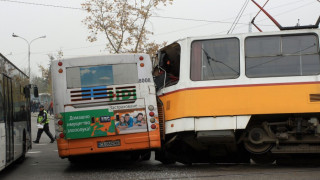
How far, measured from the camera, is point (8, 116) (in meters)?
11.7

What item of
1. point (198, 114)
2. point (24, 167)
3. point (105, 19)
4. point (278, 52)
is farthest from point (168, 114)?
point (105, 19)

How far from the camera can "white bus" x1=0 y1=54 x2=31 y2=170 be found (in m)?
11.0

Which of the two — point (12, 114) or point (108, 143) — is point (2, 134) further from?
point (108, 143)

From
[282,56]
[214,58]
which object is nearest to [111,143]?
[214,58]

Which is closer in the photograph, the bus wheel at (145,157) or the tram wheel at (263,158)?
the tram wheel at (263,158)

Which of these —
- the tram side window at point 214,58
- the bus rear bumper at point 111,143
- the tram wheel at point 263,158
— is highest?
the tram side window at point 214,58

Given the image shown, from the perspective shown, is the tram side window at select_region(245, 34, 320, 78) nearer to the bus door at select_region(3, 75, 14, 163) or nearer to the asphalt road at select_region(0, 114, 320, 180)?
the asphalt road at select_region(0, 114, 320, 180)

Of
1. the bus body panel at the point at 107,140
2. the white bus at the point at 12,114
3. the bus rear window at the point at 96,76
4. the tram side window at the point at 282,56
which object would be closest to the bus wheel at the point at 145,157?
the bus body panel at the point at 107,140

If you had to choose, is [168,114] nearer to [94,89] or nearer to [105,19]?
[94,89]

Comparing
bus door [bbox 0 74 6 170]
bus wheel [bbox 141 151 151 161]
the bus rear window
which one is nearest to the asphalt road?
bus wheel [bbox 141 151 151 161]

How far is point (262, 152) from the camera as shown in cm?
1134

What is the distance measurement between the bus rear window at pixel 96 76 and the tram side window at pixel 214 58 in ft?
4.58

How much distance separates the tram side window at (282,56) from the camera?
1119 centimetres

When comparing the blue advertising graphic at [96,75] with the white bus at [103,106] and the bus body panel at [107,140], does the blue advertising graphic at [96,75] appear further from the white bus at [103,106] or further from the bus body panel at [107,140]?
the bus body panel at [107,140]
